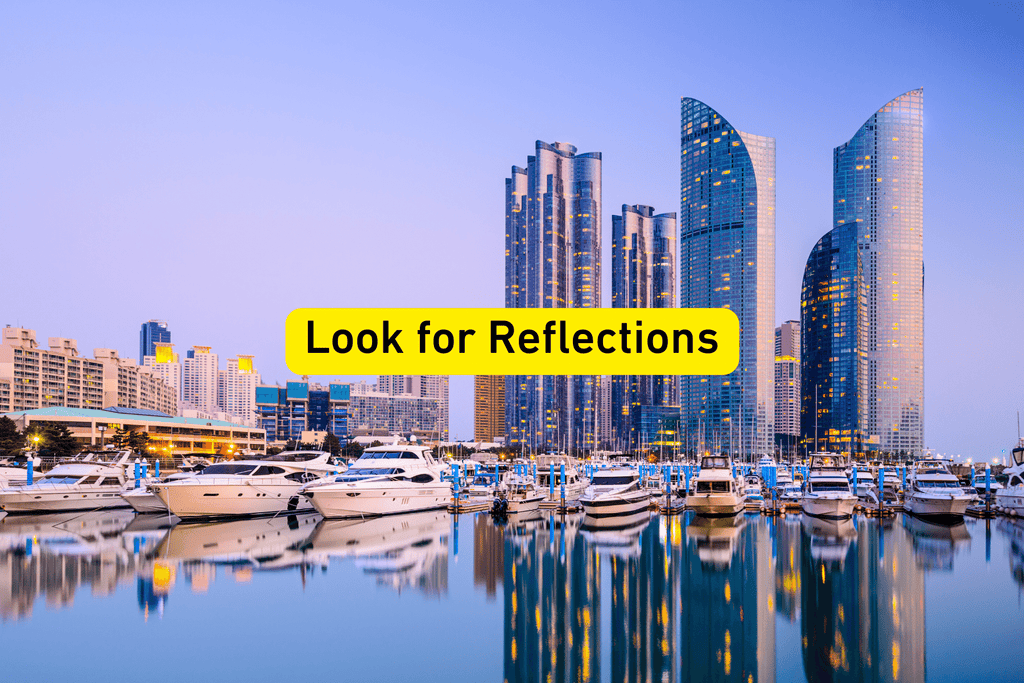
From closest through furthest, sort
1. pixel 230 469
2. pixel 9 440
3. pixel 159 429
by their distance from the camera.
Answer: pixel 230 469
pixel 9 440
pixel 159 429

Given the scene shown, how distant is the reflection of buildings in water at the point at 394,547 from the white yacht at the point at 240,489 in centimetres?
312

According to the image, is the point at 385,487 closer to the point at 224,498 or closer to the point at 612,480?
the point at 224,498

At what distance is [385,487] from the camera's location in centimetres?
4328

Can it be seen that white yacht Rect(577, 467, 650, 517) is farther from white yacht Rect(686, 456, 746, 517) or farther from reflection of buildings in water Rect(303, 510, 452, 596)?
reflection of buildings in water Rect(303, 510, 452, 596)

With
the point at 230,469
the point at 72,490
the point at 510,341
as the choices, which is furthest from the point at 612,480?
the point at 72,490

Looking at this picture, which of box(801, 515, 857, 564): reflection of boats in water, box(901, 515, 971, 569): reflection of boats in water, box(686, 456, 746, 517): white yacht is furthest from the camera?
box(686, 456, 746, 517): white yacht

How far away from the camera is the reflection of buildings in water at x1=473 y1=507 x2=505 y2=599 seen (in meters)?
26.9

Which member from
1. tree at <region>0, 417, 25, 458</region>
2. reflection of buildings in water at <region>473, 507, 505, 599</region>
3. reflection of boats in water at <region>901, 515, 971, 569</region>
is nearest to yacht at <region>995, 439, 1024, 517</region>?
reflection of boats in water at <region>901, 515, 971, 569</region>

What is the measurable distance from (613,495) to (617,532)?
4.94 m

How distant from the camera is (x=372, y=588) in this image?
2564 cm

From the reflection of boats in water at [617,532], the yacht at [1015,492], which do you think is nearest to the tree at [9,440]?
the reflection of boats in water at [617,532]

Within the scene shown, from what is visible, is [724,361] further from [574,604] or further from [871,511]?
[871,511]

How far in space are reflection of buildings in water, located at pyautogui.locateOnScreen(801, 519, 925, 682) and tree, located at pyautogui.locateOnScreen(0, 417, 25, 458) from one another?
8504 cm

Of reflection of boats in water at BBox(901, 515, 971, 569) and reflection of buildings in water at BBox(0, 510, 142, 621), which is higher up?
reflection of buildings in water at BBox(0, 510, 142, 621)
